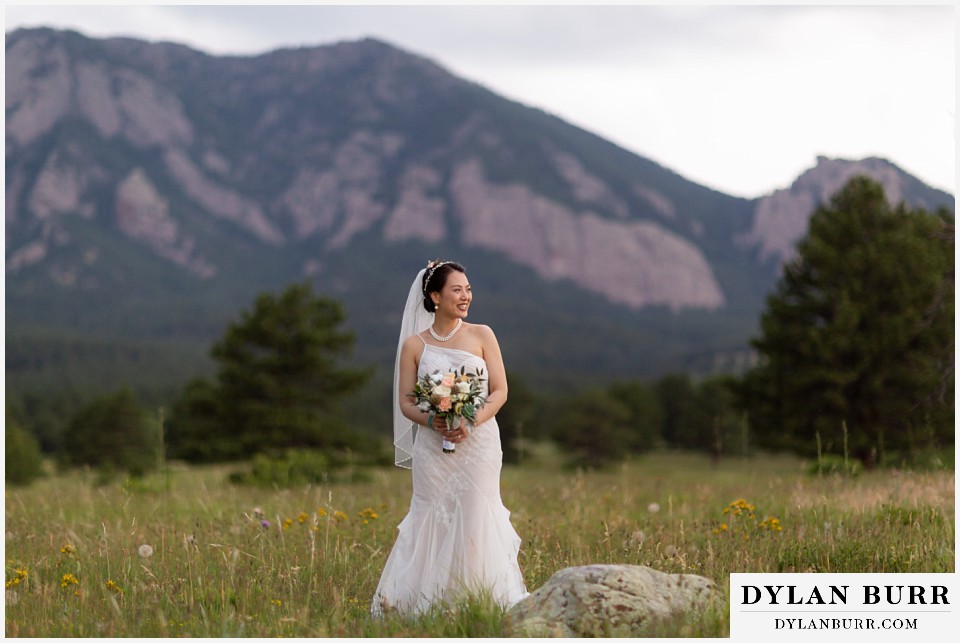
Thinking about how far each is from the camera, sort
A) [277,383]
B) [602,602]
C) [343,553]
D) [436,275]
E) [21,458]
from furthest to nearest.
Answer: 1. [21,458]
2. [277,383]
3. [343,553]
4. [436,275]
5. [602,602]

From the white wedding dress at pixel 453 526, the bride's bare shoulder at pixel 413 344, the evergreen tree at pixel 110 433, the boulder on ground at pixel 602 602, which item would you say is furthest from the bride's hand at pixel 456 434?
the evergreen tree at pixel 110 433

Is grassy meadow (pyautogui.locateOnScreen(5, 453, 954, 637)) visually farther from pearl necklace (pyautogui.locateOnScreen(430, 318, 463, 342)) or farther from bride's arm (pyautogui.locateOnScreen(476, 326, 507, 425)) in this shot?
pearl necklace (pyautogui.locateOnScreen(430, 318, 463, 342))

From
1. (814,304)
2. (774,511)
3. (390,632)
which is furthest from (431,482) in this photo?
(814,304)

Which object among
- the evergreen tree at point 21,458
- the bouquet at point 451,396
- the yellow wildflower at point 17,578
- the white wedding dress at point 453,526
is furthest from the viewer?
the evergreen tree at point 21,458

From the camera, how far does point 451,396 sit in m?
6.98

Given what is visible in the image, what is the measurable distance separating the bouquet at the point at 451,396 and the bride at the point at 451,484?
9 cm

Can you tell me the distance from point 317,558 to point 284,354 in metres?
33.7

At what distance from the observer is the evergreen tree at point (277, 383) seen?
3984 centimetres

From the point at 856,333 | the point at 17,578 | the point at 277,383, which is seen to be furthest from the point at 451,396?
the point at 277,383

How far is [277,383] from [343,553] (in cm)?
3393

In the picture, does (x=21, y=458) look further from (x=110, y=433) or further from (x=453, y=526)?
(x=453, y=526)

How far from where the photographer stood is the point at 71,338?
171 m

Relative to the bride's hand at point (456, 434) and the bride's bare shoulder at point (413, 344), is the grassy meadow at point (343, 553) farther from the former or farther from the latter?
the bride's bare shoulder at point (413, 344)

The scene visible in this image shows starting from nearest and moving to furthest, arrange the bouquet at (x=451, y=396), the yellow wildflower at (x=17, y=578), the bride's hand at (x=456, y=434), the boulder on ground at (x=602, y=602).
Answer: the boulder on ground at (x=602, y=602) < the bouquet at (x=451, y=396) < the bride's hand at (x=456, y=434) < the yellow wildflower at (x=17, y=578)
